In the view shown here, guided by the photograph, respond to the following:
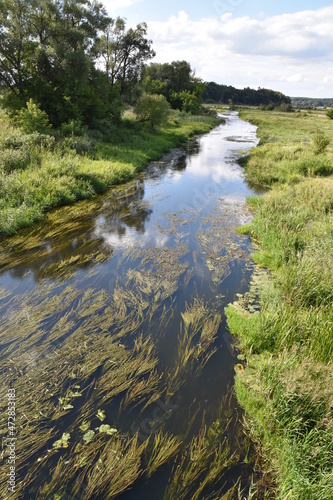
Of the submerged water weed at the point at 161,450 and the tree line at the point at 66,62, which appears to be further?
the tree line at the point at 66,62

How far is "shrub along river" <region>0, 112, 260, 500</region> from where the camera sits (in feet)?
11.9

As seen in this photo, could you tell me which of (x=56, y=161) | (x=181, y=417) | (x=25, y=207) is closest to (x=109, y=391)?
(x=181, y=417)

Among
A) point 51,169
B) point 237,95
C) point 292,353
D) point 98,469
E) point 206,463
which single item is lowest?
point 206,463

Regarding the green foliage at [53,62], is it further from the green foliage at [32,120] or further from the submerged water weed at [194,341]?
the submerged water weed at [194,341]

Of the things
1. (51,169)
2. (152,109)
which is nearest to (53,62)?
(152,109)

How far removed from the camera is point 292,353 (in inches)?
179

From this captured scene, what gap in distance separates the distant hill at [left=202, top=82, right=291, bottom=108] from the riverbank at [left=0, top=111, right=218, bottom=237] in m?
130

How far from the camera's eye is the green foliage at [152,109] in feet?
92.8

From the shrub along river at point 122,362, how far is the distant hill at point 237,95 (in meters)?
142

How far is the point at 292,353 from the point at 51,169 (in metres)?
12.8

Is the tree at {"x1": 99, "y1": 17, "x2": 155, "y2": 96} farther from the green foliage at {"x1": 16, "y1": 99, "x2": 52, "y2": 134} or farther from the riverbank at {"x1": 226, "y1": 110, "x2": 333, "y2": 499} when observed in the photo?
the riverbank at {"x1": 226, "y1": 110, "x2": 333, "y2": 499}

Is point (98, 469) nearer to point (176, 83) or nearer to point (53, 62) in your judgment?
point (53, 62)

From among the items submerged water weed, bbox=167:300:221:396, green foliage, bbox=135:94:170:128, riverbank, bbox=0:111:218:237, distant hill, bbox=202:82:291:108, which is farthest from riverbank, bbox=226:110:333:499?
distant hill, bbox=202:82:291:108

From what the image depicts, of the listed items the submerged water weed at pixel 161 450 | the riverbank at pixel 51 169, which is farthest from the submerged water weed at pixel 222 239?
the riverbank at pixel 51 169
